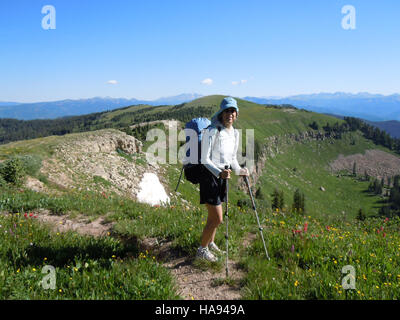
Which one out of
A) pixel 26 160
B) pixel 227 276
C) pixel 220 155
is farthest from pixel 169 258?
pixel 26 160

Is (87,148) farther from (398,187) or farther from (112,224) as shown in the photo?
(398,187)

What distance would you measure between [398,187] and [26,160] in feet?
773

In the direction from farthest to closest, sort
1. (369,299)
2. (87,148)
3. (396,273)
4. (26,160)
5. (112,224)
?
(87,148)
(26,160)
(112,224)
(396,273)
(369,299)

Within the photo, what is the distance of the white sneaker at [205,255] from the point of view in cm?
530

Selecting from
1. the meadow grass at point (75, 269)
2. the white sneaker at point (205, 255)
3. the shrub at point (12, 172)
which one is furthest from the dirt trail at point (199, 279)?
the shrub at point (12, 172)

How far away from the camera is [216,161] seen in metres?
5.19

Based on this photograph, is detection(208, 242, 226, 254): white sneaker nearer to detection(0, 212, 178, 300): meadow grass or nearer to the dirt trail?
the dirt trail

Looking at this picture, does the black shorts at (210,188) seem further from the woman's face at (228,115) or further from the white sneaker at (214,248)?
the white sneaker at (214,248)

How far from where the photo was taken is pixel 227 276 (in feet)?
15.6

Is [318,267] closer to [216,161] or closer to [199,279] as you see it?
[199,279]

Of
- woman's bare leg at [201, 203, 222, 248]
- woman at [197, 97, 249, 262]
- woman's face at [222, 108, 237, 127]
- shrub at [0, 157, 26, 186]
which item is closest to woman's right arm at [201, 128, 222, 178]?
woman at [197, 97, 249, 262]

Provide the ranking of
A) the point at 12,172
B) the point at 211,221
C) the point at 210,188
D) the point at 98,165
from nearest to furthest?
the point at 210,188, the point at 211,221, the point at 12,172, the point at 98,165

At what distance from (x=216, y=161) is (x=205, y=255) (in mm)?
2044

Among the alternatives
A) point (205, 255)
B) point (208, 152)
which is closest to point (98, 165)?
point (205, 255)
